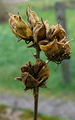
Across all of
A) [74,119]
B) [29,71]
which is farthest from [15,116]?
[29,71]

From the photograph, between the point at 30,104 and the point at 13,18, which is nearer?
the point at 13,18

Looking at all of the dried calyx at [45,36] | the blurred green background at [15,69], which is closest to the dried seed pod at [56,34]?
the dried calyx at [45,36]

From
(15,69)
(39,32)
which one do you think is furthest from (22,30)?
(15,69)

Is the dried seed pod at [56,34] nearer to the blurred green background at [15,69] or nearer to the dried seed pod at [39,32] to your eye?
the dried seed pod at [39,32]

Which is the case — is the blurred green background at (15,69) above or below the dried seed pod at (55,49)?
above

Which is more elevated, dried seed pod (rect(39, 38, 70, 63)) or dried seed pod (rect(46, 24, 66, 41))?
dried seed pod (rect(46, 24, 66, 41))

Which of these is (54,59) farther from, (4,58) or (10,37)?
(4,58)

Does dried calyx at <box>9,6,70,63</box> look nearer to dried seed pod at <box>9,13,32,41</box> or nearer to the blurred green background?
dried seed pod at <box>9,13,32,41</box>

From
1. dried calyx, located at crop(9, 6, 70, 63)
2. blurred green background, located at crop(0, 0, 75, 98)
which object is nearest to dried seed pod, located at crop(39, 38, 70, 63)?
dried calyx, located at crop(9, 6, 70, 63)

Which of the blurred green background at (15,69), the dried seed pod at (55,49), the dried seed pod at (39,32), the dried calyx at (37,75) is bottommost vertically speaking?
the dried calyx at (37,75)
